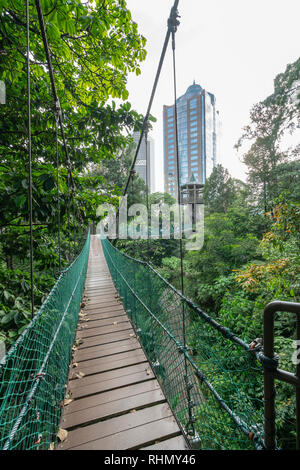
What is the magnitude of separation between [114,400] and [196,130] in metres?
42.2

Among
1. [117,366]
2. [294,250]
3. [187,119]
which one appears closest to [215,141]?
[187,119]

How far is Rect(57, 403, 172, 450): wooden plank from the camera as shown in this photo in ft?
3.48

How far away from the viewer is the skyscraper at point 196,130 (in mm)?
36312

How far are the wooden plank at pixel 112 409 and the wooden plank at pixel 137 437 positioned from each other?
0.12 metres

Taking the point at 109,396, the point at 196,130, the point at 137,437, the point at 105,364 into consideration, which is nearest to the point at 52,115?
the point at 105,364

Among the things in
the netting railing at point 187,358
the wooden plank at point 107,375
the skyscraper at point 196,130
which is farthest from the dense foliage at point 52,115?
the skyscraper at point 196,130

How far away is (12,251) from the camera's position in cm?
206

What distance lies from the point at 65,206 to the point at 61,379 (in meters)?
1.28

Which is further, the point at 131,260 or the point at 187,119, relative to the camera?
the point at 187,119

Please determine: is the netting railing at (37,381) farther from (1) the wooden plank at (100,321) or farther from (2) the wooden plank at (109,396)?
(1) the wooden plank at (100,321)

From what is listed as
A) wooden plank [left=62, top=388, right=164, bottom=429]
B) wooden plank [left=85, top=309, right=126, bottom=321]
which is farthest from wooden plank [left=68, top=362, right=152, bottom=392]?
wooden plank [left=85, top=309, right=126, bottom=321]

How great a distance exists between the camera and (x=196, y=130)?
37625mm
